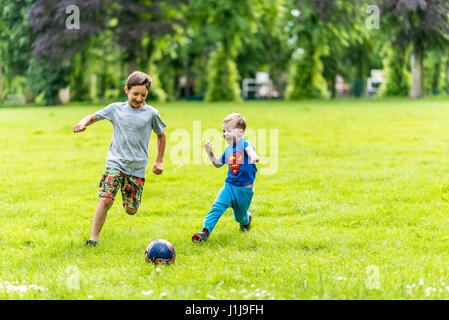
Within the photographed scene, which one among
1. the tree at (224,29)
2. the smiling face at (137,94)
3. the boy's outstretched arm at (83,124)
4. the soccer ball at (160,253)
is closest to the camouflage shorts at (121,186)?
the boy's outstretched arm at (83,124)

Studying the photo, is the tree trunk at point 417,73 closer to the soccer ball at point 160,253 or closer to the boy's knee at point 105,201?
the boy's knee at point 105,201

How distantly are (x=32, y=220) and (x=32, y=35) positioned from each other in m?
29.8

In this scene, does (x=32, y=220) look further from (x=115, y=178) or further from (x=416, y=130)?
(x=416, y=130)

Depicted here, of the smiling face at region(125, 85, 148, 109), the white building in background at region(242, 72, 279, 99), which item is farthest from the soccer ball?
the white building in background at region(242, 72, 279, 99)

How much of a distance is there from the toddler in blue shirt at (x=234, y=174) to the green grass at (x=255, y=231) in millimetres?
238

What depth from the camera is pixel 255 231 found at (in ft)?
19.7

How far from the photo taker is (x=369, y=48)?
2104 inches

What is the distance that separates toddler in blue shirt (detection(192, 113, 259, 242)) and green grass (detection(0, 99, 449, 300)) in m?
0.24

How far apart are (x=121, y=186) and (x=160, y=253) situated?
3.60ft

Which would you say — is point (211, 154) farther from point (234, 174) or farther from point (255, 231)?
point (255, 231)

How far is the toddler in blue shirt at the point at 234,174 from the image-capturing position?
5566 mm

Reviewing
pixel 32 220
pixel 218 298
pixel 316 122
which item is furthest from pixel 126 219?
pixel 316 122

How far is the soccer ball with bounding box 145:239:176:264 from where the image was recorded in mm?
4836

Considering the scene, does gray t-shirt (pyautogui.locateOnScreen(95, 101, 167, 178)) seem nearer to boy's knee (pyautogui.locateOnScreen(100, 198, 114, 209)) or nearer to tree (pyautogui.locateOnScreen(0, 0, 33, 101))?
boy's knee (pyautogui.locateOnScreen(100, 198, 114, 209))
